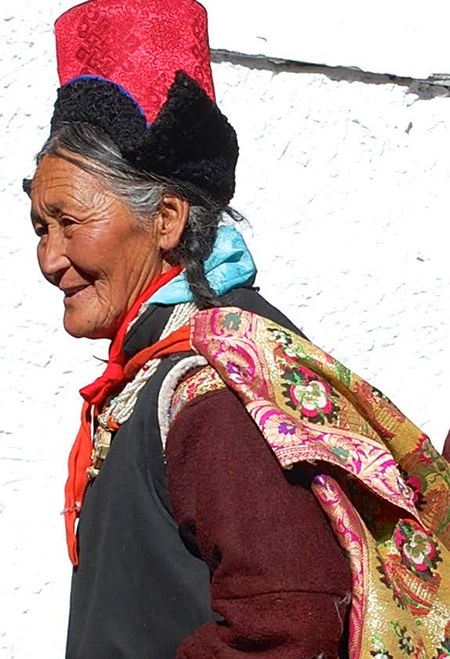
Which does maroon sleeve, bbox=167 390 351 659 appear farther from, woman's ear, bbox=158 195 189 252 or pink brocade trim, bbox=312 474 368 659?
woman's ear, bbox=158 195 189 252

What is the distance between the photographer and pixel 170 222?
2.25 m

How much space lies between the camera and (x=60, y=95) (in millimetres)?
2322

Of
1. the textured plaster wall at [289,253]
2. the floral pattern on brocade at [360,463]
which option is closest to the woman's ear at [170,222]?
the floral pattern on brocade at [360,463]

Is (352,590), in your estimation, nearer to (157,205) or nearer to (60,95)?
(157,205)

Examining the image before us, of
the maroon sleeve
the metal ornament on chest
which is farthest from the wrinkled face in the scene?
the maroon sleeve

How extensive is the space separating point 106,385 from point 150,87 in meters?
0.53

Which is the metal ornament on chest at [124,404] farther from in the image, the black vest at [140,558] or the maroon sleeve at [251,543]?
the maroon sleeve at [251,543]

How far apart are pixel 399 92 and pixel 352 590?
97.8 inches

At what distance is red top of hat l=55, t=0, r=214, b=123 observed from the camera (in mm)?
2254

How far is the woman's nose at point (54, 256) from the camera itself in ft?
7.39

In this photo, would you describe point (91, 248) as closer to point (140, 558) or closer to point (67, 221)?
point (67, 221)

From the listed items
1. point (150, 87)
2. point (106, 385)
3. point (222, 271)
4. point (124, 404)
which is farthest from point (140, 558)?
point (150, 87)

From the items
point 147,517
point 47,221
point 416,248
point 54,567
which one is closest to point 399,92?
point 416,248

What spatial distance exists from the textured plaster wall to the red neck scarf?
1.19 metres
